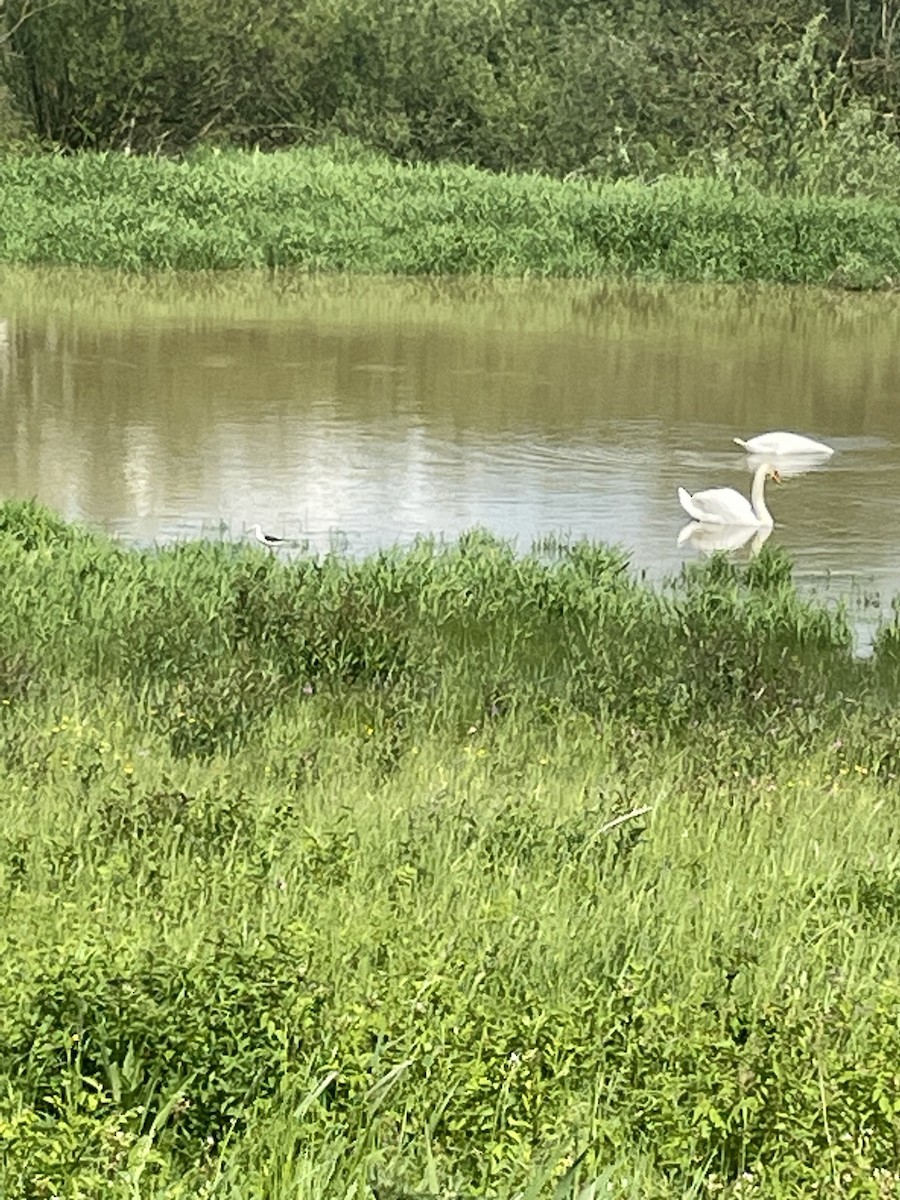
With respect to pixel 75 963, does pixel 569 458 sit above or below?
below

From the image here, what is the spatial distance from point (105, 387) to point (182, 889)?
1324 centimetres

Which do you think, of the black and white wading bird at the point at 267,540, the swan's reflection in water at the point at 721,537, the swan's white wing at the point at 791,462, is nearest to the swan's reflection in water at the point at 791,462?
the swan's white wing at the point at 791,462

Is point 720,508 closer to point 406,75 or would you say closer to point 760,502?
point 760,502

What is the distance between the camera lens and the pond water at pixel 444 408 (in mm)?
13141

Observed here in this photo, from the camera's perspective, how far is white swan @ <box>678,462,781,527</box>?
40.8 feet

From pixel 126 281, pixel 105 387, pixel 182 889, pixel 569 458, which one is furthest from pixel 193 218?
pixel 182 889

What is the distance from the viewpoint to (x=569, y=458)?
15328 mm

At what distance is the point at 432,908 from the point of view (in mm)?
5008

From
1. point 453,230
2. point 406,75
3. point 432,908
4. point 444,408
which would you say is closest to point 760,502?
point 444,408

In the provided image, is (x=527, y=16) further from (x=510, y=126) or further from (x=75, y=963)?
(x=75, y=963)

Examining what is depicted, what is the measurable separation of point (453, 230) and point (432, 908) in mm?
22931

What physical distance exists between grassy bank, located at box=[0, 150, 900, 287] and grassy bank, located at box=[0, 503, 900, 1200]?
18.0m

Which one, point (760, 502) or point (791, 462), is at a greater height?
point (760, 502)

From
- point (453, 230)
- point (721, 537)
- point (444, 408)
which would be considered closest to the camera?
point (721, 537)
